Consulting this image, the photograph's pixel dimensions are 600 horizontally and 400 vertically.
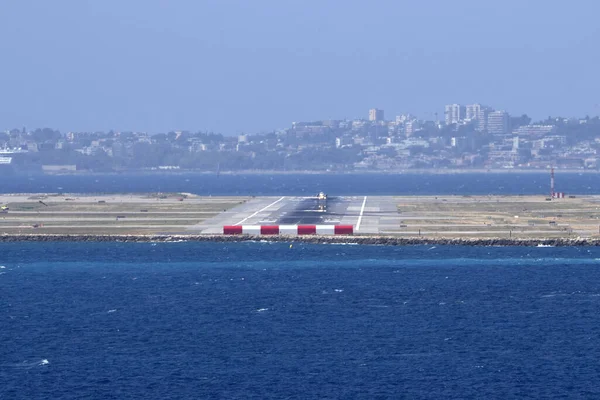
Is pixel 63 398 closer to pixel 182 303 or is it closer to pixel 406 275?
pixel 182 303

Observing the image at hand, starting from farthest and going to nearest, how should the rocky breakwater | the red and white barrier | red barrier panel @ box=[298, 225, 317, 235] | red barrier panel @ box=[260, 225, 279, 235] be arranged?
red barrier panel @ box=[260, 225, 279, 235] < the red and white barrier < red barrier panel @ box=[298, 225, 317, 235] < the rocky breakwater

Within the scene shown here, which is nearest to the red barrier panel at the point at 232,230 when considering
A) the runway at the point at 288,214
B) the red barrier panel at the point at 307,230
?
the runway at the point at 288,214

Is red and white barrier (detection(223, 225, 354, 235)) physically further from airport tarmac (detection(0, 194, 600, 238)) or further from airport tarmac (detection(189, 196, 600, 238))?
airport tarmac (detection(0, 194, 600, 238))

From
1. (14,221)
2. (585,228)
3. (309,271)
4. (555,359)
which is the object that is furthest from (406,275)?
(14,221)

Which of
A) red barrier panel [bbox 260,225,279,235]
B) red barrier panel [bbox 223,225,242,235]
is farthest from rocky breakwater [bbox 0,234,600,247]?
red barrier panel [bbox 260,225,279,235]

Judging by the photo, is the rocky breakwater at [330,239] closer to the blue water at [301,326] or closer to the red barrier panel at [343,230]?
the red barrier panel at [343,230]
